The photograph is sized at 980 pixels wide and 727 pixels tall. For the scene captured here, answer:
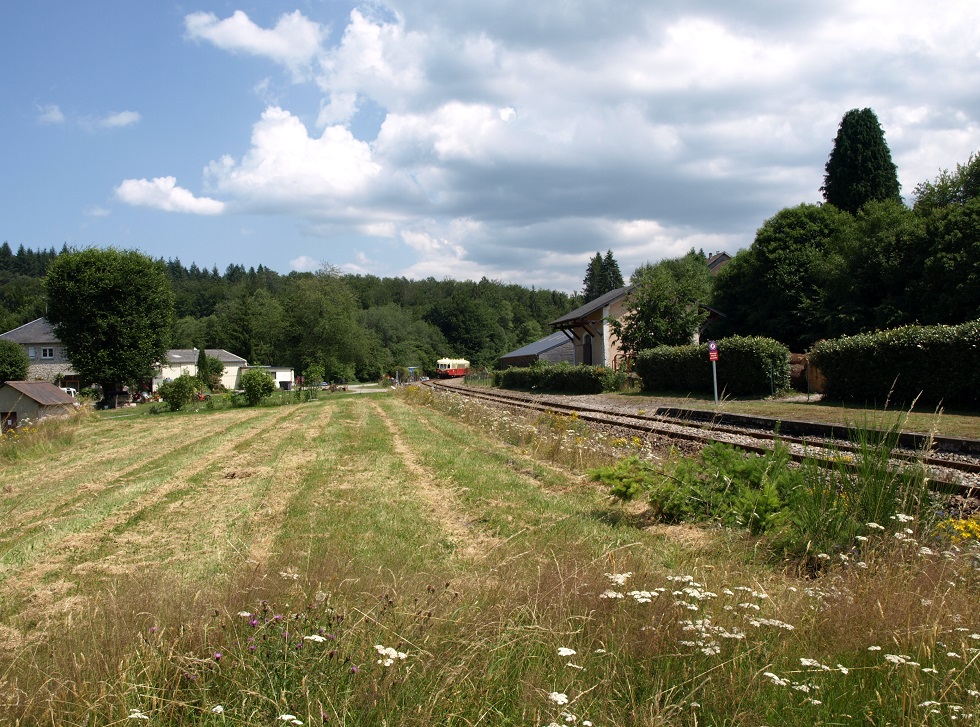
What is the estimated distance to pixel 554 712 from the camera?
2758 mm

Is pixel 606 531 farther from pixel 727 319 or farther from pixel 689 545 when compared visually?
pixel 727 319

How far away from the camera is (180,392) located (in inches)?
1399

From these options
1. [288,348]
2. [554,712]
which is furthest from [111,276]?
[554,712]

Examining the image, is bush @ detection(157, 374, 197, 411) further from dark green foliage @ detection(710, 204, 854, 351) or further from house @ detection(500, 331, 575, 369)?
dark green foliage @ detection(710, 204, 854, 351)

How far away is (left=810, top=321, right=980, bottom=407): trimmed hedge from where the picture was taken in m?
17.9

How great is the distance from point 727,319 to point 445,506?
145ft

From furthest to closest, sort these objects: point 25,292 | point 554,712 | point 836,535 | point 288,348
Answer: point 25,292 → point 288,348 → point 836,535 → point 554,712

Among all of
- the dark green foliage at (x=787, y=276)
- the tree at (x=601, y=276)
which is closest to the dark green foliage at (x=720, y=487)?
the dark green foliage at (x=787, y=276)

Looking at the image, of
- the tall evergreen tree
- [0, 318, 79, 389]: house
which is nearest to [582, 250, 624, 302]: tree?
the tall evergreen tree

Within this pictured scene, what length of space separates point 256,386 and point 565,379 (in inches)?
682

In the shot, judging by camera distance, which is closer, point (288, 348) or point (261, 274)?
point (288, 348)

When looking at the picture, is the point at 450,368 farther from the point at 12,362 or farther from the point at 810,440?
the point at 810,440

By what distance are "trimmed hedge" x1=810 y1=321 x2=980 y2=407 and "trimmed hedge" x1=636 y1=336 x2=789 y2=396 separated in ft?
9.20

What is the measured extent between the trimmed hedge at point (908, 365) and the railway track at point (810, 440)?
129 inches
